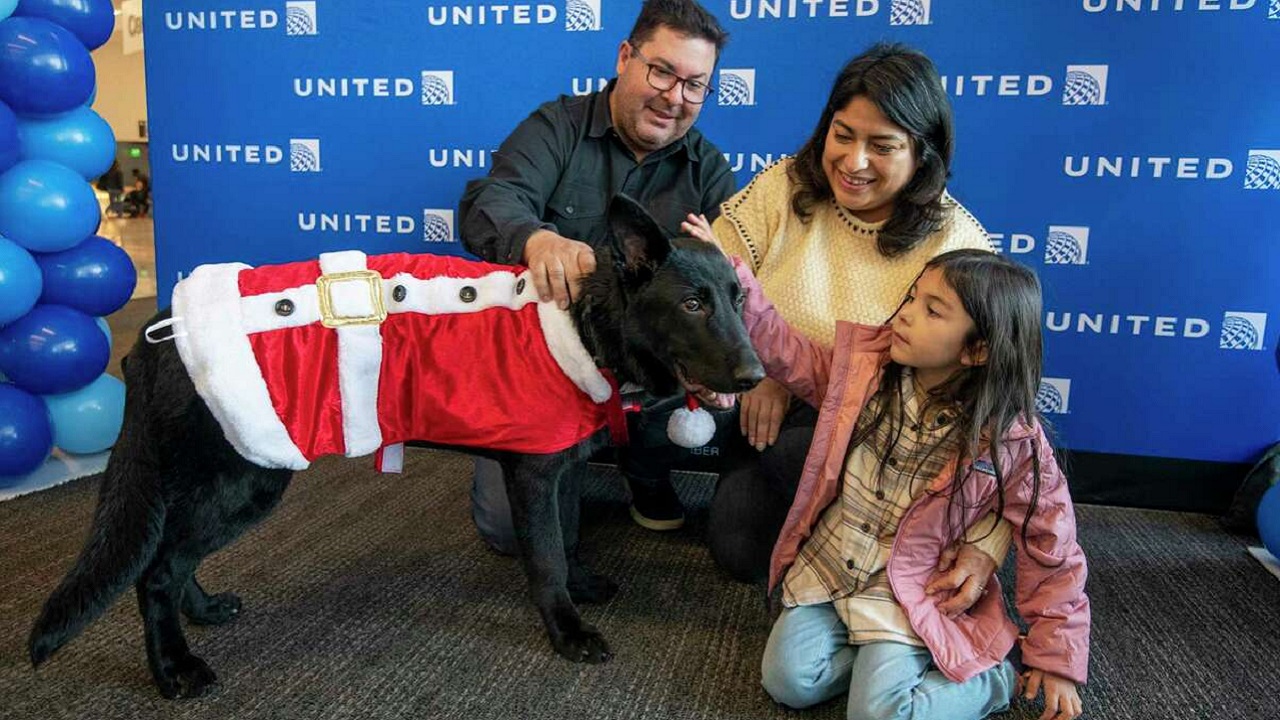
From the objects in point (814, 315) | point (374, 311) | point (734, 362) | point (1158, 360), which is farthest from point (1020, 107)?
point (374, 311)

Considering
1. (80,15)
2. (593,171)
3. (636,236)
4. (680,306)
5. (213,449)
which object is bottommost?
(213,449)

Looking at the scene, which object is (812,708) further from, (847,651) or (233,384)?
(233,384)

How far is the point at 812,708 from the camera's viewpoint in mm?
1506

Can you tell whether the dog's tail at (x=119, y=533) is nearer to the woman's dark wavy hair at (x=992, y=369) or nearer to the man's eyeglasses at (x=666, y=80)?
the man's eyeglasses at (x=666, y=80)

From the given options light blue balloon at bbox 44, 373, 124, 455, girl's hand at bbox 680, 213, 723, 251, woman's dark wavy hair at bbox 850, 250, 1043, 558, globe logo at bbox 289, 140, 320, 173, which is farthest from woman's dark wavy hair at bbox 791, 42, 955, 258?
light blue balloon at bbox 44, 373, 124, 455

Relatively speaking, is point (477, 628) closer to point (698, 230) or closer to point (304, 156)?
point (698, 230)

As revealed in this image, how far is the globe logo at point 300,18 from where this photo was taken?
2.86 meters

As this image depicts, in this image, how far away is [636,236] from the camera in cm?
137

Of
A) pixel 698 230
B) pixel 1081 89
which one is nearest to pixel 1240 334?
pixel 1081 89

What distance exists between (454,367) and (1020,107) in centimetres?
202

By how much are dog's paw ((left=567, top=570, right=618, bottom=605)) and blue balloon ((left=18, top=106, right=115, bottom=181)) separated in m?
2.08

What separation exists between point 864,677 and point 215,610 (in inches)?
54.1

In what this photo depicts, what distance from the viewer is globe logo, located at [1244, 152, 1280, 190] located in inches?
92.8

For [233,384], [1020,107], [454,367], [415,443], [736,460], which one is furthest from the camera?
[1020,107]
